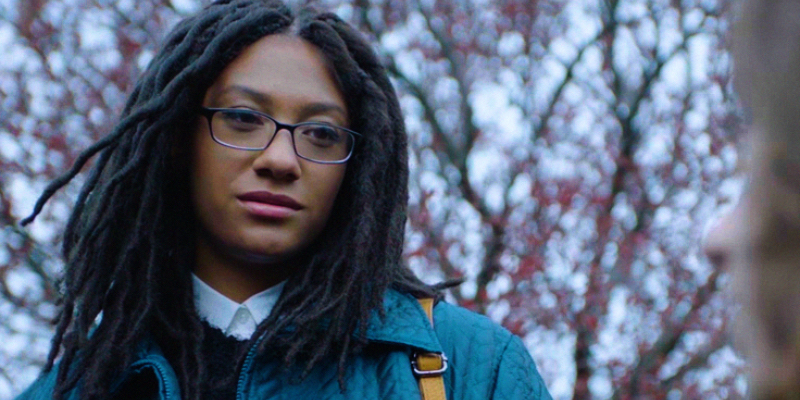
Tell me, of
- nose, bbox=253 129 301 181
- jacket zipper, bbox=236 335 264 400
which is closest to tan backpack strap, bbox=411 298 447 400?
jacket zipper, bbox=236 335 264 400

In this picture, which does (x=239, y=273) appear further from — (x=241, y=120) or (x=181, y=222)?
(x=241, y=120)

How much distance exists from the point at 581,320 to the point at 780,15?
18.0 ft

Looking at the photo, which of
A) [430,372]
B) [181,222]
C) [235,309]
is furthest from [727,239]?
[181,222]

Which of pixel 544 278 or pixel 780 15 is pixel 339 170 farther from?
pixel 544 278

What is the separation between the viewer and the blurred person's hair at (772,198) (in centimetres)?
41

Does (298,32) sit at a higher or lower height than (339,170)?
higher

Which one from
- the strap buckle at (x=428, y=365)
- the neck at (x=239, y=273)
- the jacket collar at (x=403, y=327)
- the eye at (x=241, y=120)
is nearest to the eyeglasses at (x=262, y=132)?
the eye at (x=241, y=120)

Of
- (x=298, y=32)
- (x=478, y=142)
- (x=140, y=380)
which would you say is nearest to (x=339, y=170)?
(x=298, y=32)

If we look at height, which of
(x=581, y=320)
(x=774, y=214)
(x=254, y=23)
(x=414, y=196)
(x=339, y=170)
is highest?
(x=414, y=196)

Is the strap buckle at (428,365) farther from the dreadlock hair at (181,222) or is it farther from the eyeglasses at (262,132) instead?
the eyeglasses at (262,132)

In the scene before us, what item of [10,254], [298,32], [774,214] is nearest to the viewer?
[774,214]

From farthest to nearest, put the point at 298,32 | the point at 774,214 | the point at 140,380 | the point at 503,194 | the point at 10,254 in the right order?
the point at 503,194 → the point at 10,254 → the point at 298,32 → the point at 140,380 → the point at 774,214

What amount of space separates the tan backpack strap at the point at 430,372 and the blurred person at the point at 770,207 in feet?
5.39

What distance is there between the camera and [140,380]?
2.19m
